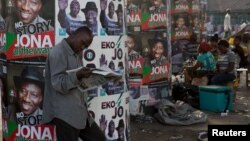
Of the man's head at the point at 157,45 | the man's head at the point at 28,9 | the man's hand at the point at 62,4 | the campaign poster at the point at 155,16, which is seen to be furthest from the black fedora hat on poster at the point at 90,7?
the man's head at the point at 157,45

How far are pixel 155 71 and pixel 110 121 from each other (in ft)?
10.9

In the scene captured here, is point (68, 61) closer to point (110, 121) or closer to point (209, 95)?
point (110, 121)

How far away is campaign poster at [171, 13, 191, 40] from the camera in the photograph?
13492 millimetres

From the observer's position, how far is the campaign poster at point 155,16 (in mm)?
7703

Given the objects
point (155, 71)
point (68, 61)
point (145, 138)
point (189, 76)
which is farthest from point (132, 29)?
point (68, 61)

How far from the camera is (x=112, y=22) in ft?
15.4

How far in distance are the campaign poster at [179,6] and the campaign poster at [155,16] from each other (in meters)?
5.50

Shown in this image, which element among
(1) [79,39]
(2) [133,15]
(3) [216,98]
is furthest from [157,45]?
(1) [79,39]

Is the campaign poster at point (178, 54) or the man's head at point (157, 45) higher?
the man's head at point (157, 45)

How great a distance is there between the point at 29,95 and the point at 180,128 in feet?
11.6

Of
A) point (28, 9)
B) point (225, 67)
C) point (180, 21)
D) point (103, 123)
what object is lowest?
point (103, 123)

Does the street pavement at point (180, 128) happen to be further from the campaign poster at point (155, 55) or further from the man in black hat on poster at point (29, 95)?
the man in black hat on poster at point (29, 95)

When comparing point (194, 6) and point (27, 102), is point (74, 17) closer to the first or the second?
point (27, 102)

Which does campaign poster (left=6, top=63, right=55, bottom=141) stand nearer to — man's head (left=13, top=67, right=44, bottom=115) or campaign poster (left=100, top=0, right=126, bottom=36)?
man's head (left=13, top=67, right=44, bottom=115)
